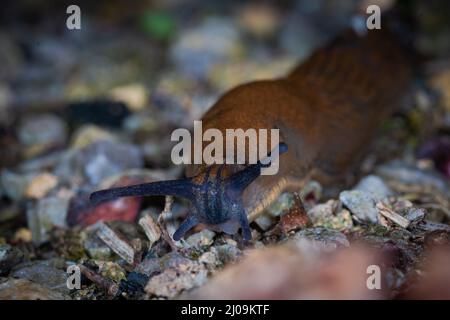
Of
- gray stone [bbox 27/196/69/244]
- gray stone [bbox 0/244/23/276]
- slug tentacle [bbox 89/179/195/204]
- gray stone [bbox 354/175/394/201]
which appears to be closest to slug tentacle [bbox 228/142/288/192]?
slug tentacle [bbox 89/179/195/204]

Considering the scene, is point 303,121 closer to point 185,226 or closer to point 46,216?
point 185,226

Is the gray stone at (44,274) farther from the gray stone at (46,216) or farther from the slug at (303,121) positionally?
the gray stone at (46,216)

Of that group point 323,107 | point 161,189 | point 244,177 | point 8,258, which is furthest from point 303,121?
point 8,258

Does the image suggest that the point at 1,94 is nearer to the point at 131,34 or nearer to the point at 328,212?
the point at 131,34

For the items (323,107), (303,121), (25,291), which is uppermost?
(323,107)

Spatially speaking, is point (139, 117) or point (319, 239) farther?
point (139, 117)

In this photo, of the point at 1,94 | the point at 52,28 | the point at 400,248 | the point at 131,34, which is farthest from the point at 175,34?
the point at 400,248

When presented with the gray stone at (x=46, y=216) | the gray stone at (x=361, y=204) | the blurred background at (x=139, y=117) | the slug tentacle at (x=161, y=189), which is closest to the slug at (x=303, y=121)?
the slug tentacle at (x=161, y=189)

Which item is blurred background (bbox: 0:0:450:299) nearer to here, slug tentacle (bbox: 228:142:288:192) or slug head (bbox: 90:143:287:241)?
slug head (bbox: 90:143:287:241)
